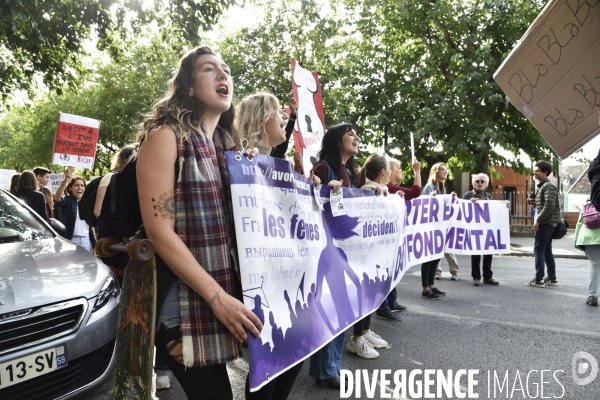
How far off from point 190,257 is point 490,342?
13.7 feet

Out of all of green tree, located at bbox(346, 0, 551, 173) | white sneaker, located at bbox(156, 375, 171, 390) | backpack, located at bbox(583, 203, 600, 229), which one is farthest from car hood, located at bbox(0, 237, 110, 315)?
green tree, located at bbox(346, 0, 551, 173)

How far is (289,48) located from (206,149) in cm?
1844

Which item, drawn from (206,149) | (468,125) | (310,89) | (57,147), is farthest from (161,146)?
(468,125)

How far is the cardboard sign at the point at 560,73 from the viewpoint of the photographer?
2131 mm

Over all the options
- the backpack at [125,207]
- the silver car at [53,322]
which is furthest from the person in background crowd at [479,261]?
the backpack at [125,207]

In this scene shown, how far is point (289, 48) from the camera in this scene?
1931cm

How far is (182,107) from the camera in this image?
71.0 inches

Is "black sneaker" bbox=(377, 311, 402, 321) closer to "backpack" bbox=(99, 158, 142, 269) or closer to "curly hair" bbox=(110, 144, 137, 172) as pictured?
"curly hair" bbox=(110, 144, 137, 172)

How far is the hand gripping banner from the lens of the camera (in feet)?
6.30

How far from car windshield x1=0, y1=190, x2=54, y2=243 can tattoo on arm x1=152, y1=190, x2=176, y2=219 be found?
9.20ft

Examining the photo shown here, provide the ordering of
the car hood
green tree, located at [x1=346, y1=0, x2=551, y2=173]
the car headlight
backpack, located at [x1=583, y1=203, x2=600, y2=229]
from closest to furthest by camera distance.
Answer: the car hood < the car headlight < backpack, located at [x1=583, y1=203, x2=600, y2=229] < green tree, located at [x1=346, y1=0, x2=551, y2=173]

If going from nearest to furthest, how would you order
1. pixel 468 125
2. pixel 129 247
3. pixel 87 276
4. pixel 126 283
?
pixel 129 247 < pixel 126 283 < pixel 87 276 < pixel 468 125

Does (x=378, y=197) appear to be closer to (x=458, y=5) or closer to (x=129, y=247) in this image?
(x=129, y=247)

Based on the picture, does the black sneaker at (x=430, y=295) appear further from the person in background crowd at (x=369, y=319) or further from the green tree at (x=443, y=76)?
the green tree at (x=443, y=76)
